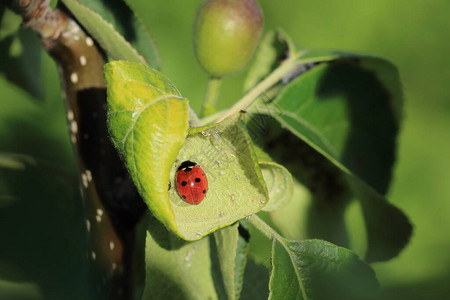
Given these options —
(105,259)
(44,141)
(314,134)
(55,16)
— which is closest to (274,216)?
(314,134)

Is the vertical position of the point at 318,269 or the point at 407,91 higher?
the point at 407,91

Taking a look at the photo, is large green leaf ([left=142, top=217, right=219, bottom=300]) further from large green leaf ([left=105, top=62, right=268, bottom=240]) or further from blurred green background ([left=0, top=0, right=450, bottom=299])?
blurred green background ([left=0, top=0, right=450, bottom=299])

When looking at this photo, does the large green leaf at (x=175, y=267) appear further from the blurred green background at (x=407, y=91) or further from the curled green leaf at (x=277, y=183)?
the blurred green background at (x=407, y=91)

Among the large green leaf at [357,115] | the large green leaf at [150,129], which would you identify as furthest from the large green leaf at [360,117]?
the large green leaf at [150,129]

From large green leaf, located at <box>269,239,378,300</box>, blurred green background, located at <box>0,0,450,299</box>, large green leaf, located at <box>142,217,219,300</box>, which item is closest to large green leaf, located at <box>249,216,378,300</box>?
large green leaf, located at <box>269,239,378,300</box>

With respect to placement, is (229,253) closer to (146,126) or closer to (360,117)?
(146,126)

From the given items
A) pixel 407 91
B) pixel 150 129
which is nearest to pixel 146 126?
pixel 150 129
